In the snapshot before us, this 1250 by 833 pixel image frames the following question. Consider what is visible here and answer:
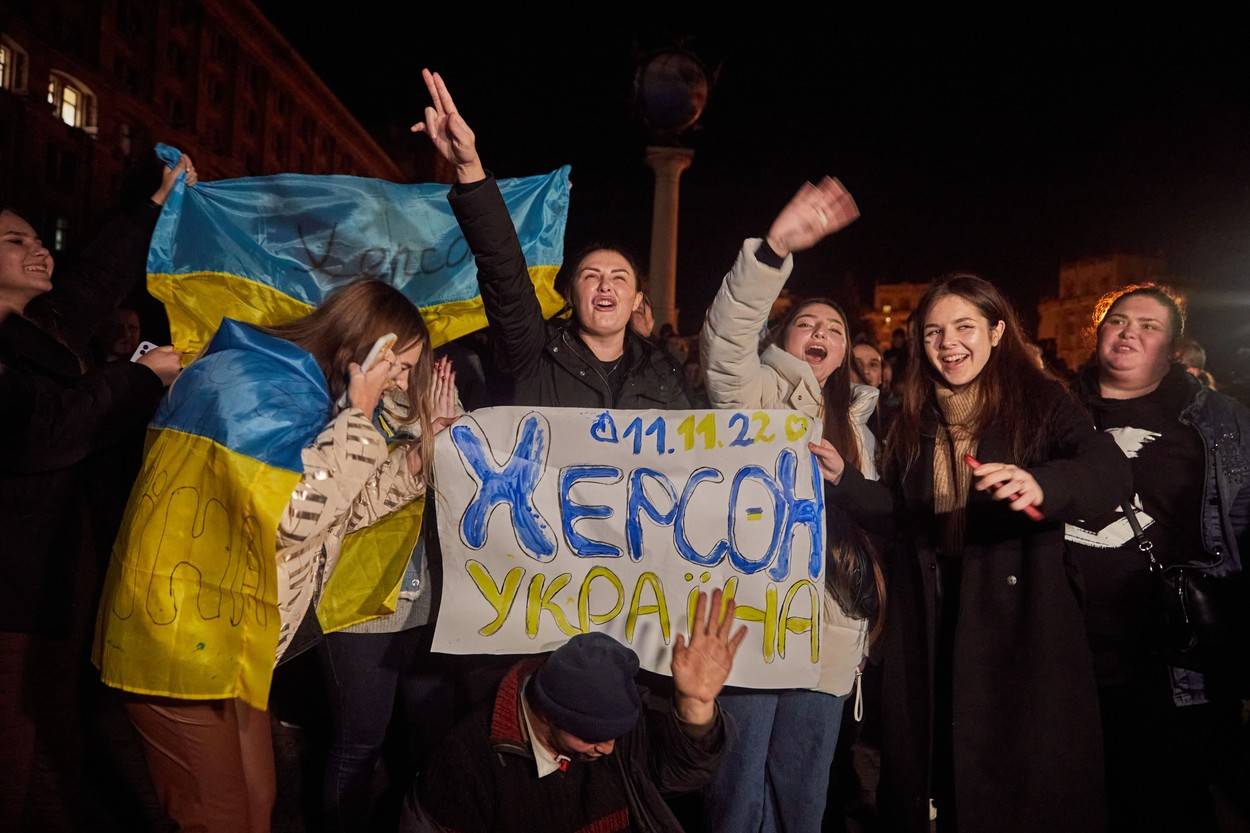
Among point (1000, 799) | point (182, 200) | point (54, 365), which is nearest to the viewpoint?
point (1000, 799)

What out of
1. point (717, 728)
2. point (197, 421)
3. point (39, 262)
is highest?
point (39, 262)

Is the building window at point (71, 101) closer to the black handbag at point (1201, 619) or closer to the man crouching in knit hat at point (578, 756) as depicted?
the man crouching in knit hat at point (578, 756)

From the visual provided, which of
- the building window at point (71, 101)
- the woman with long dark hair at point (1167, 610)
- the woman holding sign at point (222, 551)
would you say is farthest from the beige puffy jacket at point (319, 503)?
the building window at point (71, 101)

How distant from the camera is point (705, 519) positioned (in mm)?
3066

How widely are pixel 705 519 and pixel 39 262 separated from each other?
239cm

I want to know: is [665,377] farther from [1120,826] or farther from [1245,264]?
[1245,264]

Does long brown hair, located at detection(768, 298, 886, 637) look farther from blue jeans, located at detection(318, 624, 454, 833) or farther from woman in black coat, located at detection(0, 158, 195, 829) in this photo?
woman in black coat, located at detection(0, 158, 195, 829)

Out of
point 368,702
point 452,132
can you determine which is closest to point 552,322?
point 452,132

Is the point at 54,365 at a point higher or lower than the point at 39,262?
lower

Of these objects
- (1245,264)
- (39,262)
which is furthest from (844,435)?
(1245,264)

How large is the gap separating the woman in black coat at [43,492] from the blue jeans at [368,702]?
861mm

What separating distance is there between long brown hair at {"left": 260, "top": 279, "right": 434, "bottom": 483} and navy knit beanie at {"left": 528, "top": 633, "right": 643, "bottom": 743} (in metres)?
0.82

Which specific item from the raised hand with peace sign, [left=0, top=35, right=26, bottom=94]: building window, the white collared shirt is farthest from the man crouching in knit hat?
[left=0, top=35, right=26, bottom=94]: building window

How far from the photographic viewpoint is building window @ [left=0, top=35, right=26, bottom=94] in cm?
2508
